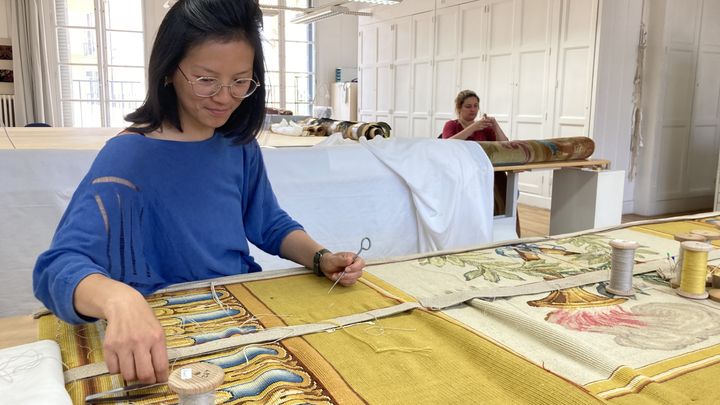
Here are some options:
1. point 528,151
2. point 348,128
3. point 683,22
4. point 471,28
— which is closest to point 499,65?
point 471,28

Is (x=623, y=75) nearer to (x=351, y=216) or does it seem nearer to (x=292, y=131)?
(x=292, y=131)

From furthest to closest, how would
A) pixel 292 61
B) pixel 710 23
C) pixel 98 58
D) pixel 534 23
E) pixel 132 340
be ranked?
pixel 292 61 < pixel 98 58 < pixel 534 23 < pixel 710 23 < pixel 132 340

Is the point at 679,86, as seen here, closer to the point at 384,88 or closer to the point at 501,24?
the point at 501,24

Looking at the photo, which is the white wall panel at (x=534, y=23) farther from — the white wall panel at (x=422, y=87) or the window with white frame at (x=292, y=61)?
the window with white frame at (x=292, y=61)

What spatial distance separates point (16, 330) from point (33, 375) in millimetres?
1503

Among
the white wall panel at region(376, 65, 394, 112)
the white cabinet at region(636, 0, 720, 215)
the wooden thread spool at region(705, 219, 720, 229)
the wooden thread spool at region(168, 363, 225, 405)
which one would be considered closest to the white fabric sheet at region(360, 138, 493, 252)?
the wooden thread spool at region(705, 219, 720, 229)

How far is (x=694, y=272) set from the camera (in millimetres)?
1082

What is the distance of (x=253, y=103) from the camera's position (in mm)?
1218

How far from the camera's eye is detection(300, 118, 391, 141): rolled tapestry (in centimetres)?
401

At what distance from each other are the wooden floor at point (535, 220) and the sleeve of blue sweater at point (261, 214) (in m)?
3.59

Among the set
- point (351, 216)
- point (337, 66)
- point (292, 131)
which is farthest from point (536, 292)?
point (337, 66)

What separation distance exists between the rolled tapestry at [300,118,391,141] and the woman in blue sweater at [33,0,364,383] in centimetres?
280

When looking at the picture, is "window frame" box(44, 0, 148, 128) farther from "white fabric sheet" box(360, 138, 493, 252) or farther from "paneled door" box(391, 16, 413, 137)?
"white fabric sheet" box(360, 138, 493, 252)

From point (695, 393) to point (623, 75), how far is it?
5.37 metres
